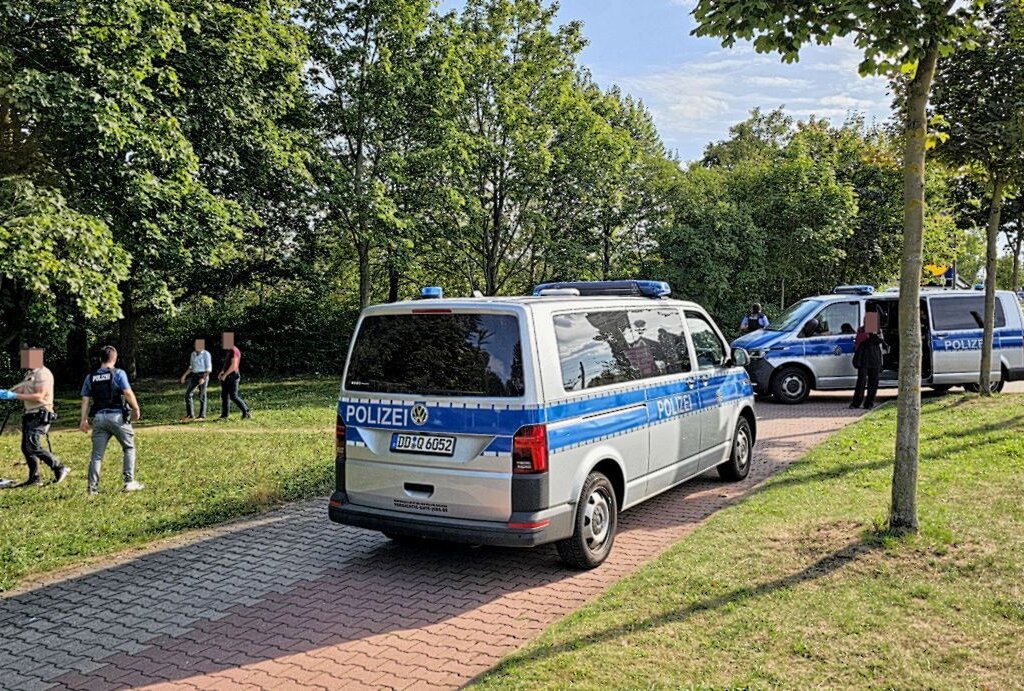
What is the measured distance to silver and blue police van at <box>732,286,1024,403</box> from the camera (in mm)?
15250

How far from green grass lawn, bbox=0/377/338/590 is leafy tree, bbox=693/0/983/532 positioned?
6428 mm

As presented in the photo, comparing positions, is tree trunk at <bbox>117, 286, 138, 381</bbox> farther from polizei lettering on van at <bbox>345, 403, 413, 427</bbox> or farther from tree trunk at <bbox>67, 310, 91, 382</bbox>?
polizei lettering on van at <bbox>345, 403, 413, 427</bbox>

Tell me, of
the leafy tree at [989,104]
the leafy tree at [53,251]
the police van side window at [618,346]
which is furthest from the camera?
the leafy tree at [53,251]

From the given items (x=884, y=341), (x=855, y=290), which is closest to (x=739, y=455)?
(x=884, y=341)

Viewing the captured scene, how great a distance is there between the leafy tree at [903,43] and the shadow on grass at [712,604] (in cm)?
50

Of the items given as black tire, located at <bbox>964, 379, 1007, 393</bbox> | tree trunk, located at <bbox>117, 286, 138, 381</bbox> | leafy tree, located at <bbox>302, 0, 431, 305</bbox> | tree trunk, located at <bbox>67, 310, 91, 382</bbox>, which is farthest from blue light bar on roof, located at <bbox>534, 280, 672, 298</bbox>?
tree trunk, located at <bbox>67, 310, 91, 382</bbox>

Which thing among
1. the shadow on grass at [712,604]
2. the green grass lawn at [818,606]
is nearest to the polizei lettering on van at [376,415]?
the green grass lawn at [818,606]

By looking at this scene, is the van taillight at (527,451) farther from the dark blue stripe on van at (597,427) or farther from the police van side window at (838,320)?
the police van side window at (838,320)

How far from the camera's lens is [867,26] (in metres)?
5.59

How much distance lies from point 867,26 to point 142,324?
28.8 m

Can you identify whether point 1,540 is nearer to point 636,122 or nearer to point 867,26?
point 867,26

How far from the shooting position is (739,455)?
29.9ft

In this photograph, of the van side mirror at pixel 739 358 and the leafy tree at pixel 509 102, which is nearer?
the van side mirror at pixel 739 358

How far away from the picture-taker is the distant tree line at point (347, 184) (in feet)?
48.6
